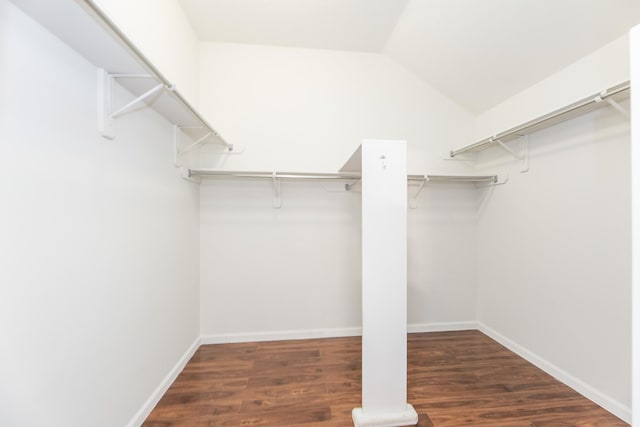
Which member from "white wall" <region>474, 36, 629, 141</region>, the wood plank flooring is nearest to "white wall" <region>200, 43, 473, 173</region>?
"white wall" <region>474, 36, 629, 141</region>

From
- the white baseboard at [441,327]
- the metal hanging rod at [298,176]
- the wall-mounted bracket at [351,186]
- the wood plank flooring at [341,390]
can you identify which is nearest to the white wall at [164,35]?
the metal hanging rod at [298,176]

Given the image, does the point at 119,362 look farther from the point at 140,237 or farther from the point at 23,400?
the point at 140,237

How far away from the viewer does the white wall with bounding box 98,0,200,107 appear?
1.33 meters

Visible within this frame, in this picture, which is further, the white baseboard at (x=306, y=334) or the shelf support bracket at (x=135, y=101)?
the white baseboard at (x=306, y=334)

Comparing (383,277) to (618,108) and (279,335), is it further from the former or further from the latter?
(618,108)

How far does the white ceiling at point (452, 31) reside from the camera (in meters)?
1.57

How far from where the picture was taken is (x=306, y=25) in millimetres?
2197

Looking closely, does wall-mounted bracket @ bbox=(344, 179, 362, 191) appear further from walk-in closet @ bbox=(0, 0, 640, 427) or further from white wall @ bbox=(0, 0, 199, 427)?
white wall @ bbox=(0, 0, 199, 427)

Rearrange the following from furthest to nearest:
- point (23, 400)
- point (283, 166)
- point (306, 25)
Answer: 1. point (283, 166)
2. point (306, 25)
3. point (23, 400)

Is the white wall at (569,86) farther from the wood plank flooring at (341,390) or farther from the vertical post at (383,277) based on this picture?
the wood plank flooring at (341,390)

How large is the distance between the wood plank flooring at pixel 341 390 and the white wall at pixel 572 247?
21cm

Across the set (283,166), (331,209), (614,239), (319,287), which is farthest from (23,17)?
(614,239)

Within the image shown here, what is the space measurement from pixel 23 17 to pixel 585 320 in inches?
130

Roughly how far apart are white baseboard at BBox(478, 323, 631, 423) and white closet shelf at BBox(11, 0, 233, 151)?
3.18 metres
